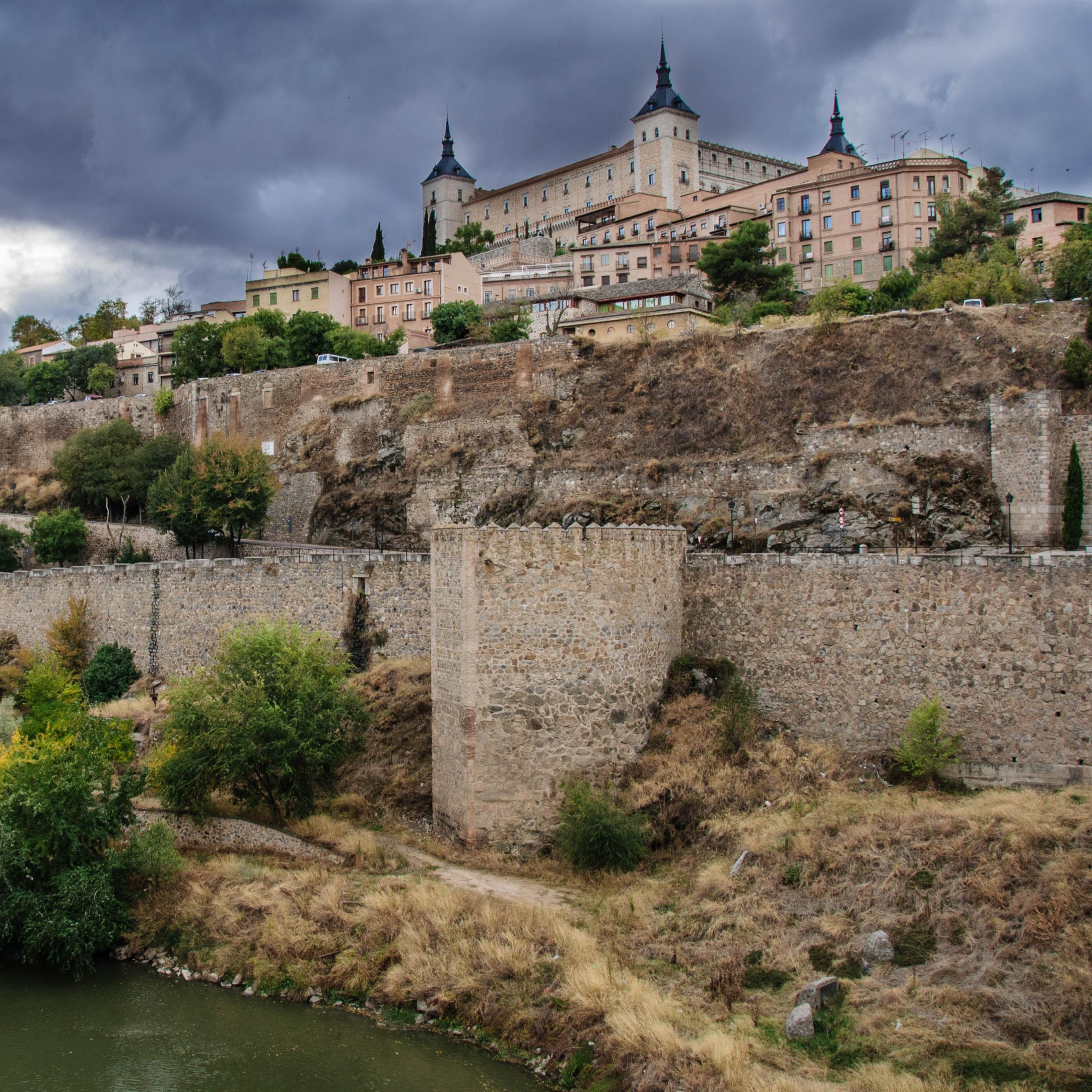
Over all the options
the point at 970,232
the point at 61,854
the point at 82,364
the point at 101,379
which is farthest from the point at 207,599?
the point at 82,364

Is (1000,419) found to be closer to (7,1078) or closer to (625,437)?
(625,437)

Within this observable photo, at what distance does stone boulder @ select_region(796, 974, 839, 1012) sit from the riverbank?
16cm

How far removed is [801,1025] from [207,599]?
61.3ft

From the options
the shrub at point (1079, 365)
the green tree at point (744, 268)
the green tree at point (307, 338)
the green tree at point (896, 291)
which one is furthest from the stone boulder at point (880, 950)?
the green tree at point (307, 338)

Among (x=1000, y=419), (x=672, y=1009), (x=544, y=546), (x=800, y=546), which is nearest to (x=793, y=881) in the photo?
(x=672, y=1009)

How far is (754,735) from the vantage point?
17.2m

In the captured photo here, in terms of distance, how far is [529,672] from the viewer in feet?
53.9

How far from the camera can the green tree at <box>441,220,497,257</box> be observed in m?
84.7

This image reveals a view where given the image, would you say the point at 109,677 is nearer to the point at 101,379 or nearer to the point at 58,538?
the point at 58,538

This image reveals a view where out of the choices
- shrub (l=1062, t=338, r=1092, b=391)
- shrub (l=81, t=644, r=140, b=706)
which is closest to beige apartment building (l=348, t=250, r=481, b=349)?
shrub (l=81, t=644, r=140, b=706)

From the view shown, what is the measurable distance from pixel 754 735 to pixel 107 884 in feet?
33.5

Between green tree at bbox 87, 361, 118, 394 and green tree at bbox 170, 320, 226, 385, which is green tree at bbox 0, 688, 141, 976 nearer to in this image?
green tree at bbox 170, 320, 226, 385

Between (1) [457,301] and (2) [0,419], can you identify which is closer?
(2) [0,419]

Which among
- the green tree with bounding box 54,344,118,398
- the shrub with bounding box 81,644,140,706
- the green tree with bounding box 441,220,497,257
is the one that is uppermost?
the green tree with bounding box 441,220,497,257
